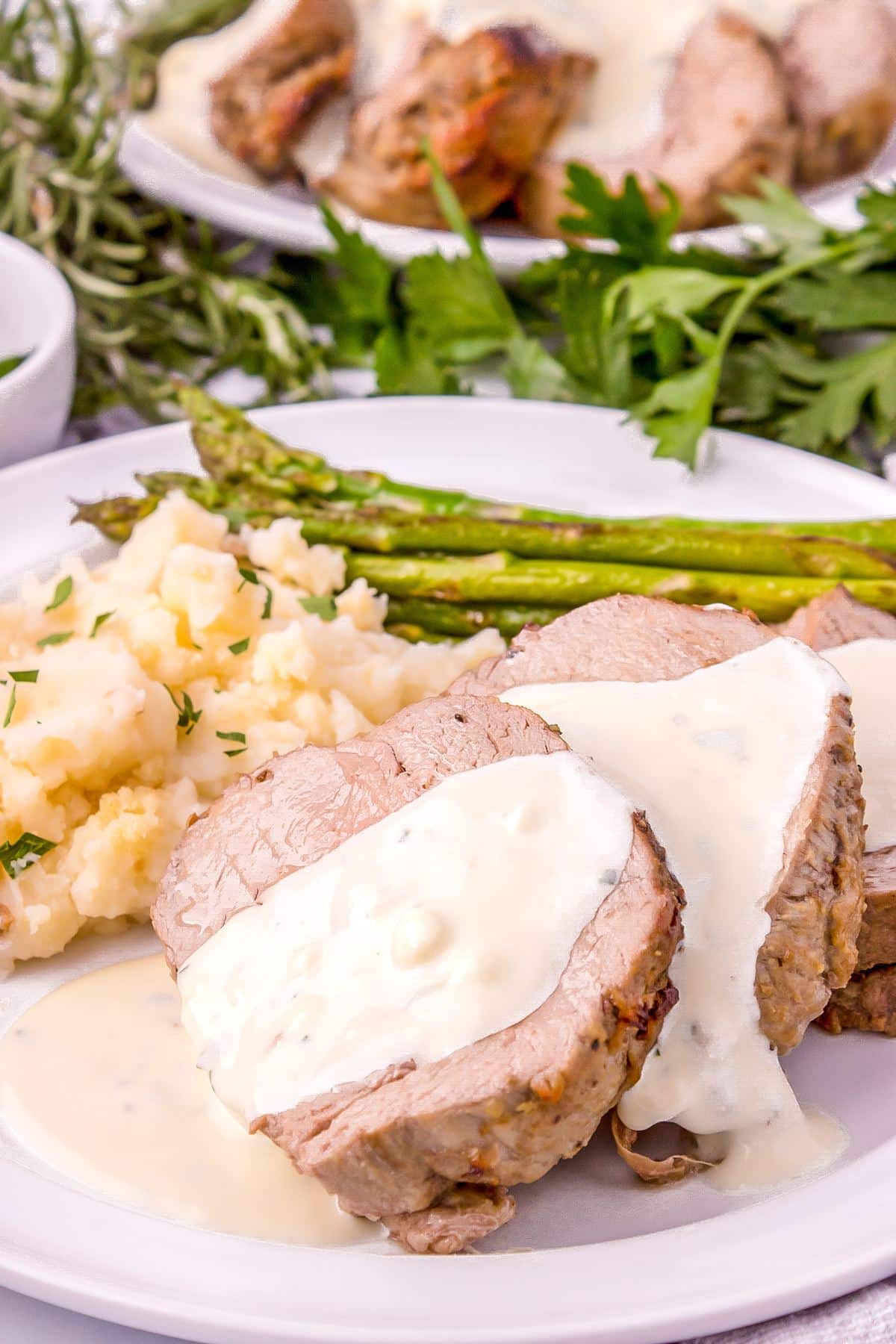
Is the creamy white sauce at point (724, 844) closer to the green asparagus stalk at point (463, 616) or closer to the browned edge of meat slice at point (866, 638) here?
the browned edge of meat slice at point (866, 638)

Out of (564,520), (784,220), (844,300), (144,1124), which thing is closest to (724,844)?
(144,1124)

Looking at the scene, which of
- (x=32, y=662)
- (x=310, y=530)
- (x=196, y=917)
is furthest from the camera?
(x=310, y=530)

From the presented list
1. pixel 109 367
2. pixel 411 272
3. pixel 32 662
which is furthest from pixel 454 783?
pixel 109 367

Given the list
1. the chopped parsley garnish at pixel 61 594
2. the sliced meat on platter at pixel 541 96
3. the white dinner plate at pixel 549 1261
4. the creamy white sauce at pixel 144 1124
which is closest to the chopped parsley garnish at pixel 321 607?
the chopped parsley garnish at pixel 61 594

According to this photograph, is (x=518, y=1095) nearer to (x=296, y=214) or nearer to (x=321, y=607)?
(x=321, y=607)

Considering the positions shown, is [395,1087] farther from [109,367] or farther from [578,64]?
[578,64]

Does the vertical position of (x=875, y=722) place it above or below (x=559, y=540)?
above

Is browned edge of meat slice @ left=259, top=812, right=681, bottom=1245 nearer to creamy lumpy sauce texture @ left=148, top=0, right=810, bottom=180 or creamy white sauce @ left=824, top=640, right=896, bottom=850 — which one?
creamy white sauce @ left=824, top=640, right=896, bottom=850
